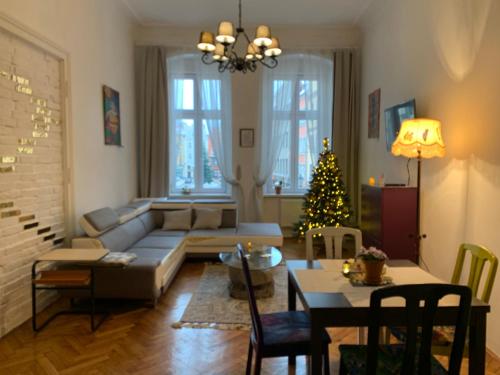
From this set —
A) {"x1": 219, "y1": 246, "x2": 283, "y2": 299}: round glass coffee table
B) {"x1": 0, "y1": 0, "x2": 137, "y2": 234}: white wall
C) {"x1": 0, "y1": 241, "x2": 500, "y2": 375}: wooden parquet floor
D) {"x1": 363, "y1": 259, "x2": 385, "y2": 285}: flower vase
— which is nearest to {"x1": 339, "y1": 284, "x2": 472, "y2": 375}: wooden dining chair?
{"x1": 363, "y1": 259, "x2": 385, "y2": 285}: flower vase

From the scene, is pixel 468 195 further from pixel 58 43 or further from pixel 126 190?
pixel 126 190

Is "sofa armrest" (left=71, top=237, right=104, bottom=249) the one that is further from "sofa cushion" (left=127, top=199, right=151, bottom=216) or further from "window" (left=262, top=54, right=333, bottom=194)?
"window" (left=262, top=54, right=333, bottom=194)

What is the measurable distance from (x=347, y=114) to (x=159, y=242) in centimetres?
383

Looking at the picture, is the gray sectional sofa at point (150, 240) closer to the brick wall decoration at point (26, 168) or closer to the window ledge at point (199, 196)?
the brick wall decoration at point (26, 168)

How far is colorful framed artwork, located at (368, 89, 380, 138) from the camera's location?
541 centimetres

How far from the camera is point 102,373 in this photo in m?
2.51

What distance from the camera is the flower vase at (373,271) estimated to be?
2049mm

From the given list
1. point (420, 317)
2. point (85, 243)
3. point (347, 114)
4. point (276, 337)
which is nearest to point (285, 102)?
point (347, 114)

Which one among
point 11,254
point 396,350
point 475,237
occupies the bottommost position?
point 396,350

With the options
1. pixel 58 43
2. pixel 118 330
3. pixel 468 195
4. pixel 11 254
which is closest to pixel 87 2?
pixel 58 43

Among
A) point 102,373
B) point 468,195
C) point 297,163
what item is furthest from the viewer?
point 297,163

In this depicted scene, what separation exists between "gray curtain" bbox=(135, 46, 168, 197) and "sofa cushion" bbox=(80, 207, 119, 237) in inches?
89.5

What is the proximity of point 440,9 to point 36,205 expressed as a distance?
4.25 metres

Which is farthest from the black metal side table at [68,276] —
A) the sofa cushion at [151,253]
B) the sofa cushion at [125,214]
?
the sofa cushion at [125,214]
